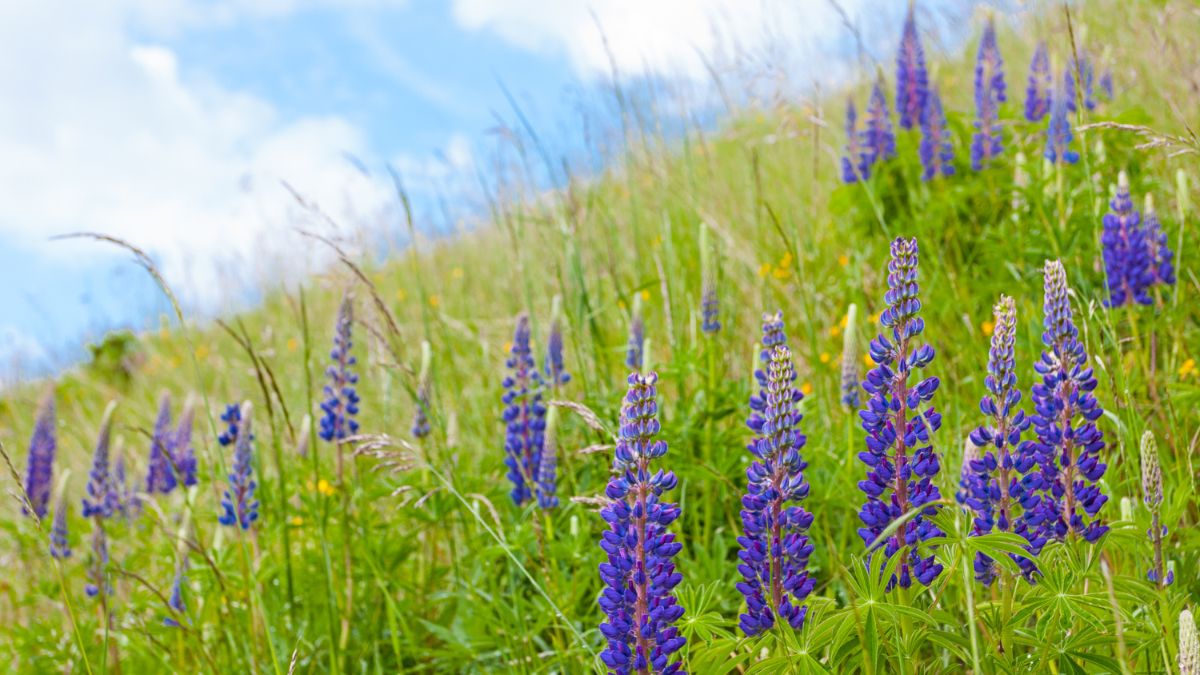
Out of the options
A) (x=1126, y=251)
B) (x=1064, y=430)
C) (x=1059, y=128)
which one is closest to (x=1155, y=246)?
(x=1126, y=251)

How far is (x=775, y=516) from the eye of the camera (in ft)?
5.09

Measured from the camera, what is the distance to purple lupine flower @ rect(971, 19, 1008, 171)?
3935 mm

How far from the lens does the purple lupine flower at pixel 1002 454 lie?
5.25 feet

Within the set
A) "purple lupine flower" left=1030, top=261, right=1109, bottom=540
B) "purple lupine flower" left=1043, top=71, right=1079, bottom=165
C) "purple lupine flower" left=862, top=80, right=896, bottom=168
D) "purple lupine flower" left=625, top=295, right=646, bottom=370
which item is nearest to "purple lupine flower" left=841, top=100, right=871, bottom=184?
"purple lupine flower" left=862, top=80, right=896, bottom=168

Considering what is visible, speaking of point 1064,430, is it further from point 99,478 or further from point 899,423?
point 99,478

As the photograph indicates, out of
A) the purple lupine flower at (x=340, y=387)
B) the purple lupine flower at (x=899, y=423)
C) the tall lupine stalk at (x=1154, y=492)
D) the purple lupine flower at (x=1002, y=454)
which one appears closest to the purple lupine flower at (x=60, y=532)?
the purple lupine flower at (x=340, y=387)

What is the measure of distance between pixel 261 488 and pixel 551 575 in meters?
1.05

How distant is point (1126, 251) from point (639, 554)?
7.53 feet

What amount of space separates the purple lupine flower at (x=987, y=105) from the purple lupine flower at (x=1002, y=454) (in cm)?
250

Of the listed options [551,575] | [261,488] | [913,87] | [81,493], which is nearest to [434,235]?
[81,493]

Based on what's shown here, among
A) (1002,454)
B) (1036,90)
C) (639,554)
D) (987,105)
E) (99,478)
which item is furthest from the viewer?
(1036,90)

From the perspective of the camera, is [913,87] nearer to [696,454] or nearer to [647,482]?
[696,454]

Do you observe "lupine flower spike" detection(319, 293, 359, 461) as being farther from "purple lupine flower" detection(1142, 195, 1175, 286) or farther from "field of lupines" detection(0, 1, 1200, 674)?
"purple lupine flower" detection(1142, 195, 1175, 286)

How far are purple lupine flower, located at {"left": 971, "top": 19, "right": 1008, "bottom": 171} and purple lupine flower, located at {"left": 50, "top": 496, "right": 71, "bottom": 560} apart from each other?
3.78m
